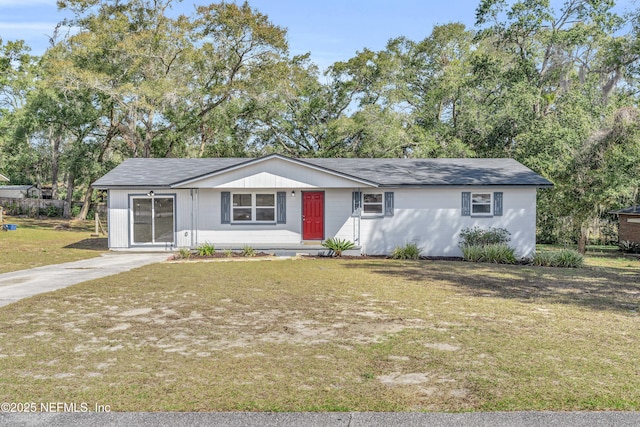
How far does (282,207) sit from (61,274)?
30.3ft

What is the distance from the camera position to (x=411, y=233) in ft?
68.6

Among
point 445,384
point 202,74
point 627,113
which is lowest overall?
point 445,384

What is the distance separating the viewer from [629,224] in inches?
1100

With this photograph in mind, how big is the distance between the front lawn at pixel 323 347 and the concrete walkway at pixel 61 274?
68 centimetres

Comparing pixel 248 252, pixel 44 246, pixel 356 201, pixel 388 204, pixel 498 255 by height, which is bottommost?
pixel 498 255

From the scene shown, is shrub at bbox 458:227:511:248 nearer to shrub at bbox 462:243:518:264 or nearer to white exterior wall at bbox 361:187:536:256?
white exterior wall at bbox 361:187:536:256

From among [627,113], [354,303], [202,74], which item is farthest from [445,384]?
[202,74]

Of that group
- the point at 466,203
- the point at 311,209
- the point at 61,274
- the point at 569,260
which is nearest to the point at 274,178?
the point at 311,209

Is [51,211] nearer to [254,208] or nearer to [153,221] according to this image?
[153,221]

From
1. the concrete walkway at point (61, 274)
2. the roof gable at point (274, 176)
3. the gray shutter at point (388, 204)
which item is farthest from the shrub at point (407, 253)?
the concrete walkway at point (61, 274)

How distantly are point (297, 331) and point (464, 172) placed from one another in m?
16.1

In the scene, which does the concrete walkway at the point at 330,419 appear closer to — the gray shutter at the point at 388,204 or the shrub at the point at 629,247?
the gray shutter at the point at 388,204

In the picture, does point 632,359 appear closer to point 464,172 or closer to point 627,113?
point 464,172

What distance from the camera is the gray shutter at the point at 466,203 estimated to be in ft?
68.1
